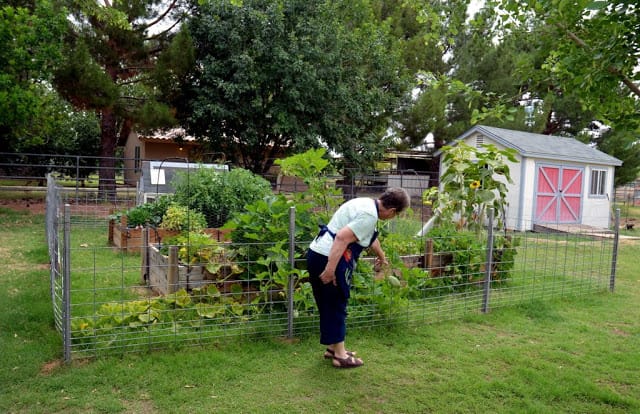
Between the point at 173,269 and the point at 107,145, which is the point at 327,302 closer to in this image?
the point at 173,269

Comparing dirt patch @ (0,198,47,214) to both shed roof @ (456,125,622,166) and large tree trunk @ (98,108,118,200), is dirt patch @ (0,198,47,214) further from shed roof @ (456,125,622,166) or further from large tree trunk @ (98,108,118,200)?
shed roof @ (456,125,622,166)

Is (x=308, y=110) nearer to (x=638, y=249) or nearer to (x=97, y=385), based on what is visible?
(x=638, y=249)

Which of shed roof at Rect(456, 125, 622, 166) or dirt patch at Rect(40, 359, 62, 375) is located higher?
shed roof at Rect(456, 125, 622, 166)

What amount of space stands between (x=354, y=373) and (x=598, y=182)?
52.3ft

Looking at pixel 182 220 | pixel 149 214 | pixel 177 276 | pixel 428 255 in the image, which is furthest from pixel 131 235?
pixel 428 255

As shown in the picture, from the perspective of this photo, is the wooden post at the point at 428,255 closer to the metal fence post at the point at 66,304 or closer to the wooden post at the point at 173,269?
the wooden post at the point at 173,269

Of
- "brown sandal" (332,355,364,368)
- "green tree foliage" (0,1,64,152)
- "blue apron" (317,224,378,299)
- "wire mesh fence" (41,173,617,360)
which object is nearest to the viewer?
"blue apron" (317,224,378,299)

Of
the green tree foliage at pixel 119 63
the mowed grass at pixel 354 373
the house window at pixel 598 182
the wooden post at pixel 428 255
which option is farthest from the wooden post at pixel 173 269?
the house window at pixel 598 182

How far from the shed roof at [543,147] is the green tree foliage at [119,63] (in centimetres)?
968

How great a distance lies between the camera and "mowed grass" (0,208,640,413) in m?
3.23

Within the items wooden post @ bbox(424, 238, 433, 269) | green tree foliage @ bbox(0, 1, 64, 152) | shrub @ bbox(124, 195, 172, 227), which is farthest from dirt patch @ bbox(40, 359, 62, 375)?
green tree foliage @ bbox(0, 1, 64, 152)

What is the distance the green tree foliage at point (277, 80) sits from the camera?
49.8ft

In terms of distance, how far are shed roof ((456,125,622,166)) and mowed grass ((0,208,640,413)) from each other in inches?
418

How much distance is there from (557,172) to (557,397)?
1345 cm
